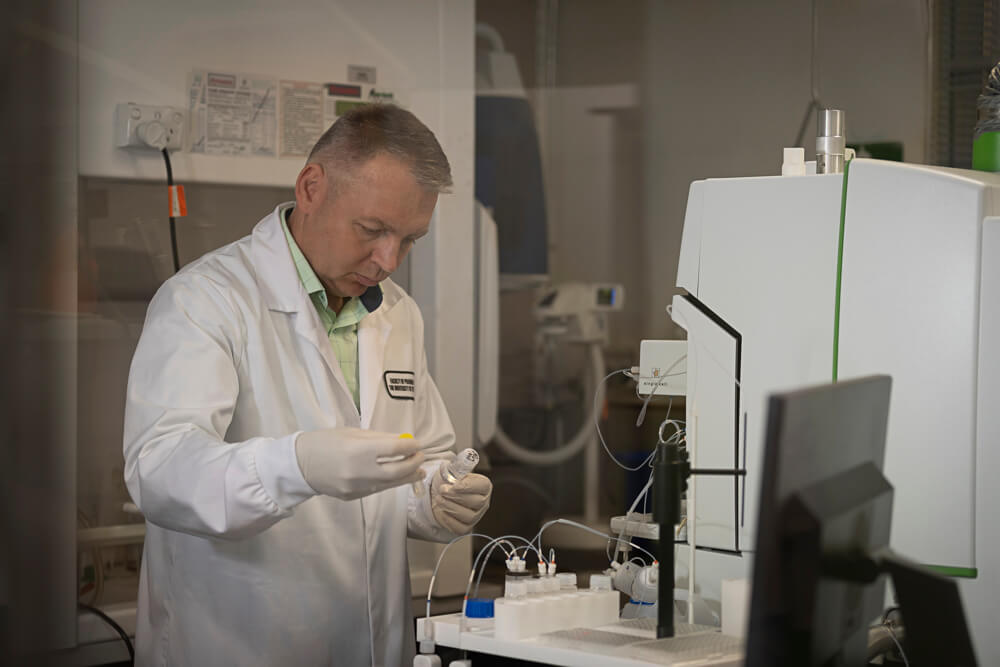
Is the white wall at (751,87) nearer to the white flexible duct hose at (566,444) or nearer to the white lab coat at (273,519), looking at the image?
the white flexible duct hose at (566,444)

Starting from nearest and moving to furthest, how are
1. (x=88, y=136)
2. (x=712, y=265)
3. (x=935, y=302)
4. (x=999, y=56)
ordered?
(x=935, y=302) → (x=712, y=265) → (x=88, y=136) → (x=999, y=56)

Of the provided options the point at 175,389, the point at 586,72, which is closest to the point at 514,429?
the point at 586,72

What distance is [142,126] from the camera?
2.26m

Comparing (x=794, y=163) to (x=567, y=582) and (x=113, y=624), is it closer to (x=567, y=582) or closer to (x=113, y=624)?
(x=567, y=582)

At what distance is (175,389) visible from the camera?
59.4 inches

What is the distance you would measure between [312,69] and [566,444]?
5.74 ft

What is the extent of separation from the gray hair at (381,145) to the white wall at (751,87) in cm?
197

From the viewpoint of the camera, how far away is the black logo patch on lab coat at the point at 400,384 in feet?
6.05

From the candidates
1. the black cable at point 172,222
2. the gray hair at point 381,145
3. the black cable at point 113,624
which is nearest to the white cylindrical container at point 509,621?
the gray hair at point 381,145

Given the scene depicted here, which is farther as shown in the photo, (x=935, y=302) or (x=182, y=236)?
(x=182, y=236)

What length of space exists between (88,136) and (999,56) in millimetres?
2460

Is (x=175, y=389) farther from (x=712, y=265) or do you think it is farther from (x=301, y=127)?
(x=301, y=127)

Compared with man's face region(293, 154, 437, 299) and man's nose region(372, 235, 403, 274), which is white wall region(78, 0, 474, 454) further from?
man's nose region(372, 235, 403, 274)

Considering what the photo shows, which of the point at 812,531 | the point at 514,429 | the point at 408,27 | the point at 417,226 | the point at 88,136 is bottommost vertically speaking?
the point at 514,429
